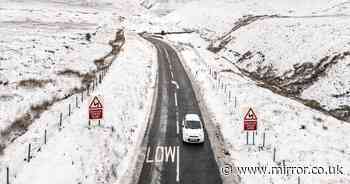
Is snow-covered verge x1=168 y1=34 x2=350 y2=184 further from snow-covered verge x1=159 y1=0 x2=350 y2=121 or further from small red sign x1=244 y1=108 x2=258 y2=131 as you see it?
snow-covered verge x1=159 y1=0 x2=350 y2=121

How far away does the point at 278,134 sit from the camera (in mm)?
24688

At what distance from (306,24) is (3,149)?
52556mm

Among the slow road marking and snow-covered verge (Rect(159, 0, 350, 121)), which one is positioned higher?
snow-covered verge (Rect(159, 0, 350, 121))

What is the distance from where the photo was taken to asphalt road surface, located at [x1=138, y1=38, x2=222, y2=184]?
19156 millimetres

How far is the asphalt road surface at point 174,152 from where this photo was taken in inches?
754

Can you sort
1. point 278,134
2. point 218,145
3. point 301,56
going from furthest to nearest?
point 301,56 < point 278,134 < point 218,145

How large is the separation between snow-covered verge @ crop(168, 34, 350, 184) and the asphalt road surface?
161 cm

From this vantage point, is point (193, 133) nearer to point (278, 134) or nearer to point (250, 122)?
point (250, 122)

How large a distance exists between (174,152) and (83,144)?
5549 mm

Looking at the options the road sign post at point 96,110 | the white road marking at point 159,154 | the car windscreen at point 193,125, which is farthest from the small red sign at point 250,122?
the road sign post at point 96,110

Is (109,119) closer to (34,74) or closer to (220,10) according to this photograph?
(34,74)

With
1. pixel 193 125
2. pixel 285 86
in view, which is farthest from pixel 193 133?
pixel 285 86

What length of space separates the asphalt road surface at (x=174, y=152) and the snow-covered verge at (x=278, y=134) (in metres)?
1.61

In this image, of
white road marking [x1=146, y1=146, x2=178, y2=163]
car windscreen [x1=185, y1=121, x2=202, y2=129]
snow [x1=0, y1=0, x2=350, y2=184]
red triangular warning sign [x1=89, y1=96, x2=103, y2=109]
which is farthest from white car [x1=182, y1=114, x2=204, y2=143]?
red triangular warning sign [x1=89, y1=96, x2=103, y2=109]
